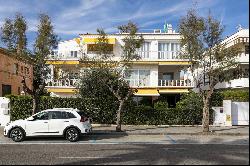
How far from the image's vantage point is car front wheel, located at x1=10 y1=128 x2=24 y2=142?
18.2 meters

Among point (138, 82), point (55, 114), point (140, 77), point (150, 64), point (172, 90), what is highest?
point (150, 64)

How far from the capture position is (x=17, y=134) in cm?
1820

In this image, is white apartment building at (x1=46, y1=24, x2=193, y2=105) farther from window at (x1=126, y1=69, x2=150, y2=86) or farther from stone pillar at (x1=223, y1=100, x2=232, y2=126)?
stone pillar at (x1=223, y1=100, x2=232, y2=126)

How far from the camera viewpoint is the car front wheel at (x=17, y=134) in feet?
59.6

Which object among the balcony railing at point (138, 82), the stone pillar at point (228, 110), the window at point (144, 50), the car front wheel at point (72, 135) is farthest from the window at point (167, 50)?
the car front wheel at point (72, 135)

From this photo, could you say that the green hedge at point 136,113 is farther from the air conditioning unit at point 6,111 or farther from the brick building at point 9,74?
the brick building at point 9,74

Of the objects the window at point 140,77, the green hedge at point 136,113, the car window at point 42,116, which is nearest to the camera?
the car window at point 42,116

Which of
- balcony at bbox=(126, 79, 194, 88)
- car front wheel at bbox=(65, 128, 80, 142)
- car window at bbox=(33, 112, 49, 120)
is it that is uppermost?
balcony at bbox=(126, 79, 194, 88)

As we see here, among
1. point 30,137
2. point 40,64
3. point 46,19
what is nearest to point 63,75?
point 40,64

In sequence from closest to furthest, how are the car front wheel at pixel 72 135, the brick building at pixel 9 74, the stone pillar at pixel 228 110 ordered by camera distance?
1. the car front wheel at pixel 72 135
2. the stone pillar at pixel 228 110
3. the brick building at pixel 9 74

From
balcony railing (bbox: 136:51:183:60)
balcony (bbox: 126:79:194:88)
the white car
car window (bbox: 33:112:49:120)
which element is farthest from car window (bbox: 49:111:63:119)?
balcony railing (bbox: 136:51:183:60)

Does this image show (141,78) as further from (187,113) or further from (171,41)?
(187,113)

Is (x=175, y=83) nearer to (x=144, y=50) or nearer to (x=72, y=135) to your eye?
(x=144, y=50)

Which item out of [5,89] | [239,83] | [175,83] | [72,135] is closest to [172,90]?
[175,83]
